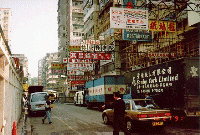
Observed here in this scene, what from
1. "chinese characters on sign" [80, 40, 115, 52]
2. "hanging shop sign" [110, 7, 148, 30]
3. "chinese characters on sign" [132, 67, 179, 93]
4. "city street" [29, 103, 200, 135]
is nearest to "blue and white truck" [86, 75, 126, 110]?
"chinese characters on sign" [80, 40, 115, 52]

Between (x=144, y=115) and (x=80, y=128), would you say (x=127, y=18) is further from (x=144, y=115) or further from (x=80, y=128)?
(x=80, y=128)

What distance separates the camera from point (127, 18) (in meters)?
11.4

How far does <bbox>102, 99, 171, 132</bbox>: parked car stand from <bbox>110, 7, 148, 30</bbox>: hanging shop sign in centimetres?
370

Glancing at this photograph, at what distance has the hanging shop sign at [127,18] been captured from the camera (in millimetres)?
11170

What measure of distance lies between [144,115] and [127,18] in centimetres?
474

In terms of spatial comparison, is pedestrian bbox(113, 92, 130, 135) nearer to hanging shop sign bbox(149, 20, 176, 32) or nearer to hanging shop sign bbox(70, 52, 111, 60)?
hanging shop sign bbox(149, 20, 176, 32)

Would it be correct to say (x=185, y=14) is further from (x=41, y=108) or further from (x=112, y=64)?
(x=112, y=64)

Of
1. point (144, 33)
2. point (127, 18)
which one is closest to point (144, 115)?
point (127, 18)

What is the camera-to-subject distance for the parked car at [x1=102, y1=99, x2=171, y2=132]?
9.83 meters

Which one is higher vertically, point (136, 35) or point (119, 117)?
point (136, 35)

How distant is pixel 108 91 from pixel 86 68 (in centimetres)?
961

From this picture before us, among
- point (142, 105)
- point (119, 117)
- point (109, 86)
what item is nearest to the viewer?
point (119, 117)

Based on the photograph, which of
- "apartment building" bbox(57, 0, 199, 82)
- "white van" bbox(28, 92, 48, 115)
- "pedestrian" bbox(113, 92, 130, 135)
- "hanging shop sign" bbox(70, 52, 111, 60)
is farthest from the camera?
"hanging shop sign" bbox(70, 52, 111, 60)

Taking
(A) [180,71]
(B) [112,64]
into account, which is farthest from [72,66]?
(A) [180,71]
